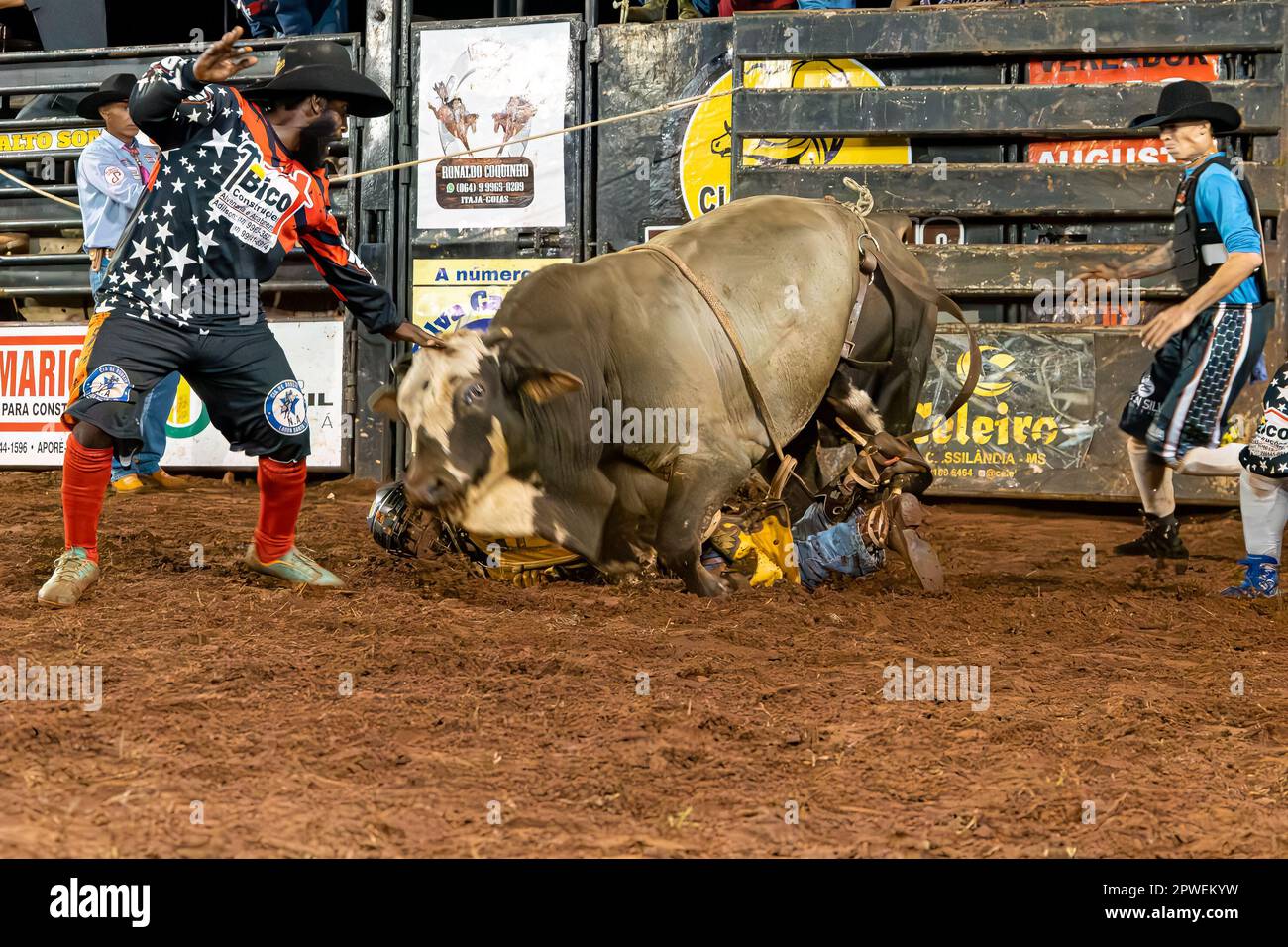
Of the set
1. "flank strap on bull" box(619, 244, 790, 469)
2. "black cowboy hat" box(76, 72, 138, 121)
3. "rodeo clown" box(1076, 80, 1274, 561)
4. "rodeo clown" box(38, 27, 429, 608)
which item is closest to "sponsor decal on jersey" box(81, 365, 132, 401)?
"rodeo clown" box(38, 27, 429, 608)

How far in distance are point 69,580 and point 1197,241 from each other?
5020mm

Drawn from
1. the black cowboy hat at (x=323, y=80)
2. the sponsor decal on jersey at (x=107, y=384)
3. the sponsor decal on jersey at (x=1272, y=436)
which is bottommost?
the sponsor decal on jersey at (x=1272, y=436)

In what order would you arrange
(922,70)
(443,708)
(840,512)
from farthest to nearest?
(922,70)
(840,512)
(443,708)

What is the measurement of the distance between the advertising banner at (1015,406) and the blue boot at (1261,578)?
2587 mm

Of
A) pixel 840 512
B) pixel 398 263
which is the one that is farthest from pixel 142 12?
pixel 840 512

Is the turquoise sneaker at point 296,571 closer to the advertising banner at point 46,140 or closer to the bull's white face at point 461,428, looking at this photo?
the bull's white face at point 461,428

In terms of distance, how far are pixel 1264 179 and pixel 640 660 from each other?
5580mm

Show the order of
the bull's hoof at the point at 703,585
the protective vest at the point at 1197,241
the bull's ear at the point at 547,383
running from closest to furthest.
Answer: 1. the bull's ear at the point at 547,383
2. the bull's hoof at the point at 703,585
3. the protective vest at the point at 1197,241

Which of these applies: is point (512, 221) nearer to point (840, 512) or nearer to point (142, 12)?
point (840, 512)

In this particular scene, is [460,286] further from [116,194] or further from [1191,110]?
[1191,110]

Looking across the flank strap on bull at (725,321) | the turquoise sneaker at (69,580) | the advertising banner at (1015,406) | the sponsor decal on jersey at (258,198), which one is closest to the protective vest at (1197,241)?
the advertising banner at (1015,406)

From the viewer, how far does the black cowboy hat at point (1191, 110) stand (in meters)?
5.91

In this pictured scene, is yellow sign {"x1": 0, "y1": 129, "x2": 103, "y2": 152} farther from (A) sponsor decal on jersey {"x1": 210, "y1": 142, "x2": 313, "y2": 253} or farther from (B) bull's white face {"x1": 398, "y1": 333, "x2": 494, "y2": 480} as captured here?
(B) bull's white face {"x1": 398, "y1": 333, "x2": 494, "y2": 480}

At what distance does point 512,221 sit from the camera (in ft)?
30.6
